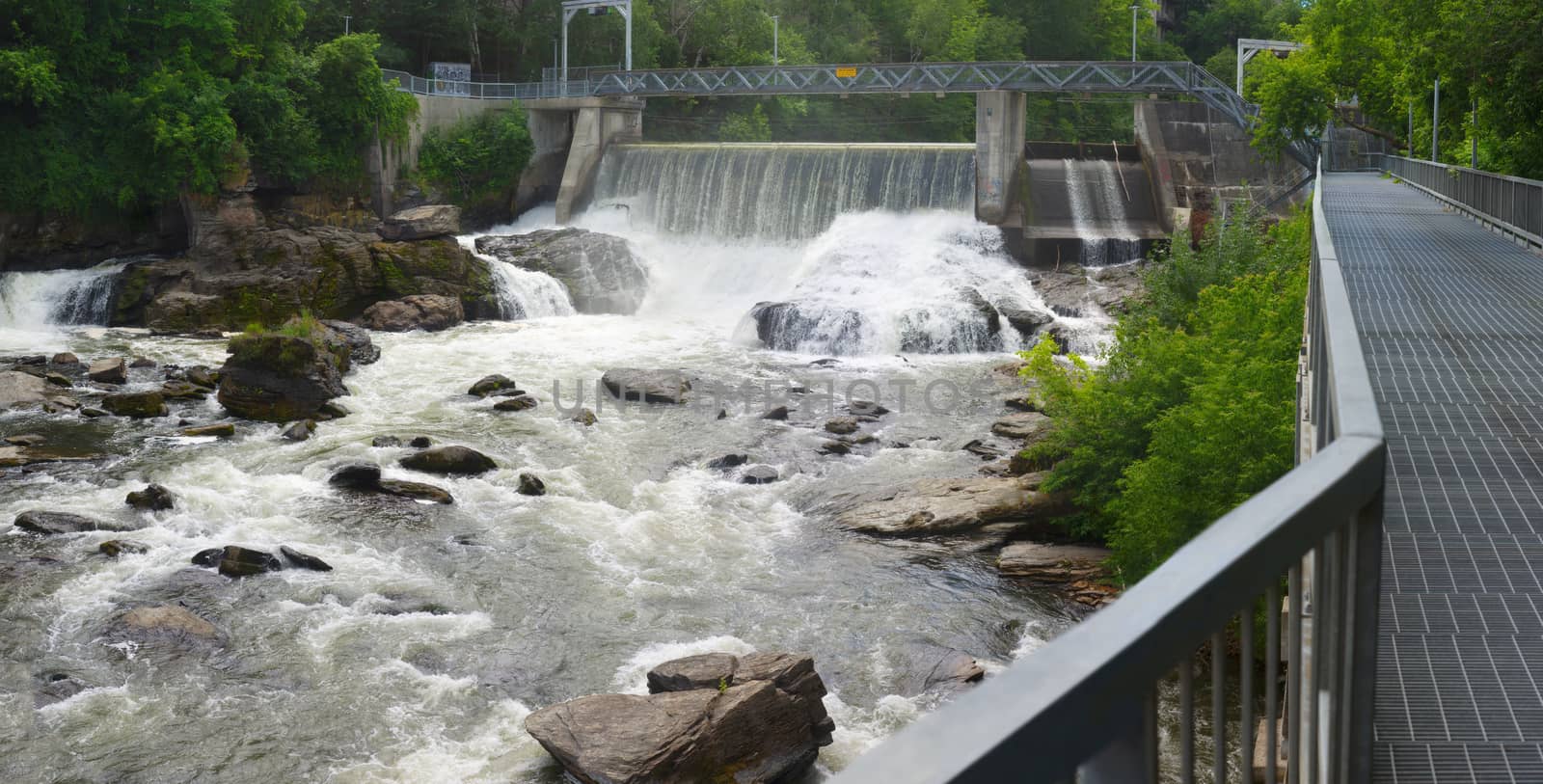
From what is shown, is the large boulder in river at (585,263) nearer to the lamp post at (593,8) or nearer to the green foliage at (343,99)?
the green foliage at (343,99)

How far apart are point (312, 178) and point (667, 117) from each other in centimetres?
1993

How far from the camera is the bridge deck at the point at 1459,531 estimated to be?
360cm

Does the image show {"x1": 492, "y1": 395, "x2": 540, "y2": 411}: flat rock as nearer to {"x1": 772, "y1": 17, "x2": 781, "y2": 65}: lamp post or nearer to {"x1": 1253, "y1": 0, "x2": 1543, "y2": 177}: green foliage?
{"x1": 1253, "y1": 0, "x2": 1543, "y2": 177}: green foliage

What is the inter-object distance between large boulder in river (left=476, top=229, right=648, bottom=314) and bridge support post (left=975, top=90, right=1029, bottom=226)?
878 centimetres

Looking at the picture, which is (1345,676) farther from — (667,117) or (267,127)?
(667,117)

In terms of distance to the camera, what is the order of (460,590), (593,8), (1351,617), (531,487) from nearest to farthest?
1. (1351,617)
2. (460,590)
3. (531,487)
4. (593,8)

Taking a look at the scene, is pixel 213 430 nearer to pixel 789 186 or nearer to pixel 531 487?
pixel 531 487

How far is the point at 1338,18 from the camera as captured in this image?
44.8 meters

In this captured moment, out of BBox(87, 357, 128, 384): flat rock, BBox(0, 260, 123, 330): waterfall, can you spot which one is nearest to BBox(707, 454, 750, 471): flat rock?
BBox(87, 357, 128, 384): flat rock

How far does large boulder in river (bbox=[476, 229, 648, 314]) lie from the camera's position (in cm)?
3466

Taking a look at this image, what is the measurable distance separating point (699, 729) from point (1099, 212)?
29035mm

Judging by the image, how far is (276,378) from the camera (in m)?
21.9

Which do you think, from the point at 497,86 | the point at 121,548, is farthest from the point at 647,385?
the point at 497,86

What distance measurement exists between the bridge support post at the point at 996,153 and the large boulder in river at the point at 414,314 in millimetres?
13411
